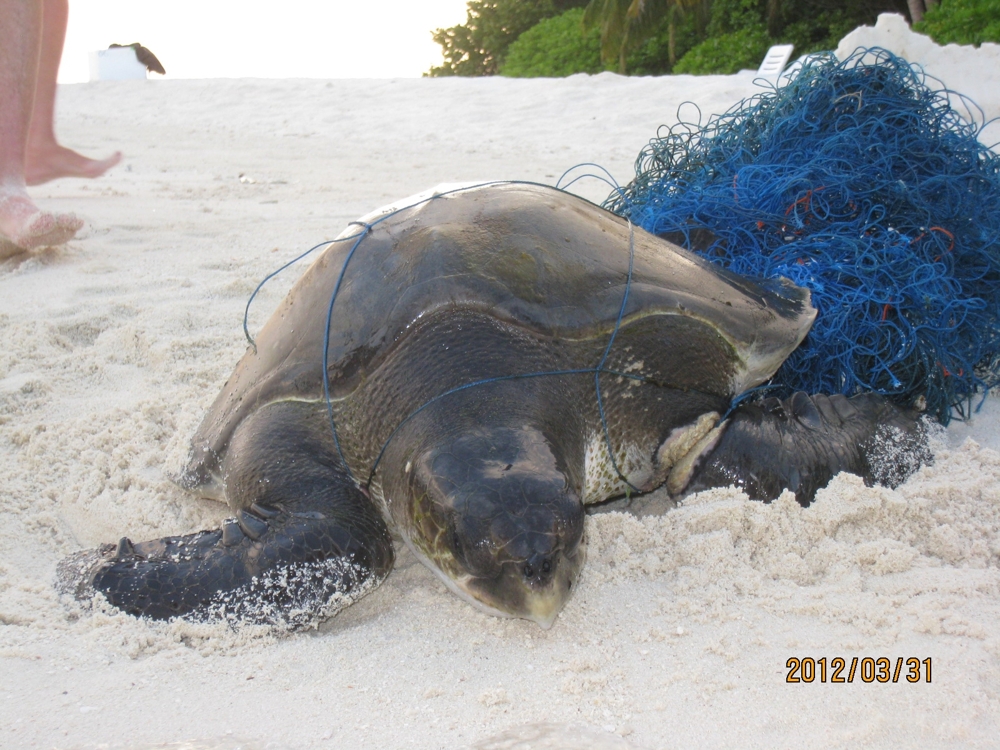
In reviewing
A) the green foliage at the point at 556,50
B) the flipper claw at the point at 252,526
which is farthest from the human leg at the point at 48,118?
the green foliage at the point at 556,50

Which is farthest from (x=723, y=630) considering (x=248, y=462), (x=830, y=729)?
(x=248, y=462)

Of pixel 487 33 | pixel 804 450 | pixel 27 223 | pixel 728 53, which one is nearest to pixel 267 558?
pixel 804 450

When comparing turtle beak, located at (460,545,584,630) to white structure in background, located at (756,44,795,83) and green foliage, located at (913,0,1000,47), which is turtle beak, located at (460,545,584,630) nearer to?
white structure in background, located at (756,44,795,83)

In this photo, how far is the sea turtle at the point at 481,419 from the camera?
164 cm

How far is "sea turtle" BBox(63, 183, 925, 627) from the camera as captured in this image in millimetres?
1638

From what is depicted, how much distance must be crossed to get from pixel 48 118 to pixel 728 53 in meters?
10.8

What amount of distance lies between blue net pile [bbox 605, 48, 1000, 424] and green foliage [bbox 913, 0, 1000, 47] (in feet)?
25.9

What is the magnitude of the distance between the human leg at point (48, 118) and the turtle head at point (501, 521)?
3.75 meters

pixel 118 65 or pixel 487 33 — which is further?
pixel 487 33

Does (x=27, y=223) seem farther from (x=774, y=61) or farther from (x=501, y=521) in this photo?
(x=774, y=61)

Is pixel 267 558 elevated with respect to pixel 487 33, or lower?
lower

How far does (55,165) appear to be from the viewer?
457 cm

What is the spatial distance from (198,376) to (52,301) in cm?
101

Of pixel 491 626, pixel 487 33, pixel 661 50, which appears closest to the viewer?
pixel 491 626
